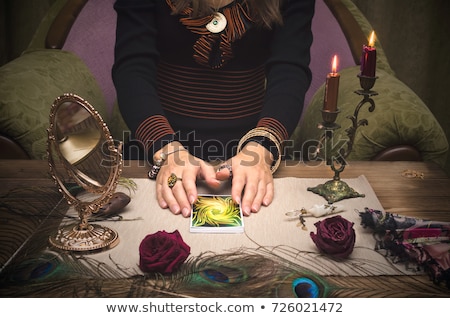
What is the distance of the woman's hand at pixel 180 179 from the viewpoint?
3.39 ft

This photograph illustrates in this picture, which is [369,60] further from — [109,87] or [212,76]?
[109,87]

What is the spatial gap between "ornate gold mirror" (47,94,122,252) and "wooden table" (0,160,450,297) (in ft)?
0.26

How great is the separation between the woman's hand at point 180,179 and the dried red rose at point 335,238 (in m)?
0.25

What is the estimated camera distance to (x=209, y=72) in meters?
1.39

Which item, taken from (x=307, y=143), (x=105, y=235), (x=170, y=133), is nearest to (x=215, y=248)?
(x=105, y=235)

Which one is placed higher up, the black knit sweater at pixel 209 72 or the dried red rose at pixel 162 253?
the black knit sweater at pixel 209 72

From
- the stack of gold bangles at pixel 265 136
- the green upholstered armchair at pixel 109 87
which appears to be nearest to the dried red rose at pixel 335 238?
the stack of gold bangles at pixel 265 136

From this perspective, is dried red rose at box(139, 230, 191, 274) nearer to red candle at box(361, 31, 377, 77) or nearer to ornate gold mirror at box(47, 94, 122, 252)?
ornate gold mirror at box(47, 94, 122, 252)

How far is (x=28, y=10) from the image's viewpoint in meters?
1.69

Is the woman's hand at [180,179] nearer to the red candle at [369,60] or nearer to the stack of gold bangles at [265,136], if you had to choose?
the stack of gold bangles at [265,136]

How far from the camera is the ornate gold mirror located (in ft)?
2.84

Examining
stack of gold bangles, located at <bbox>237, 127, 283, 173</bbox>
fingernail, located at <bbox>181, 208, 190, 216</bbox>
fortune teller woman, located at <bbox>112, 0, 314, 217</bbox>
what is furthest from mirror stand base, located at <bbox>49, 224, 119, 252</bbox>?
stack of gold bangles, located at <bbox>237, 127, 283, 173</bbox>

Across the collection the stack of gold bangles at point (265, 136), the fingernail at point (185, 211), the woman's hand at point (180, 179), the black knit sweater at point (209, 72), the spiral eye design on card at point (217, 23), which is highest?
the spiral eye design on card at point (217, 23)
